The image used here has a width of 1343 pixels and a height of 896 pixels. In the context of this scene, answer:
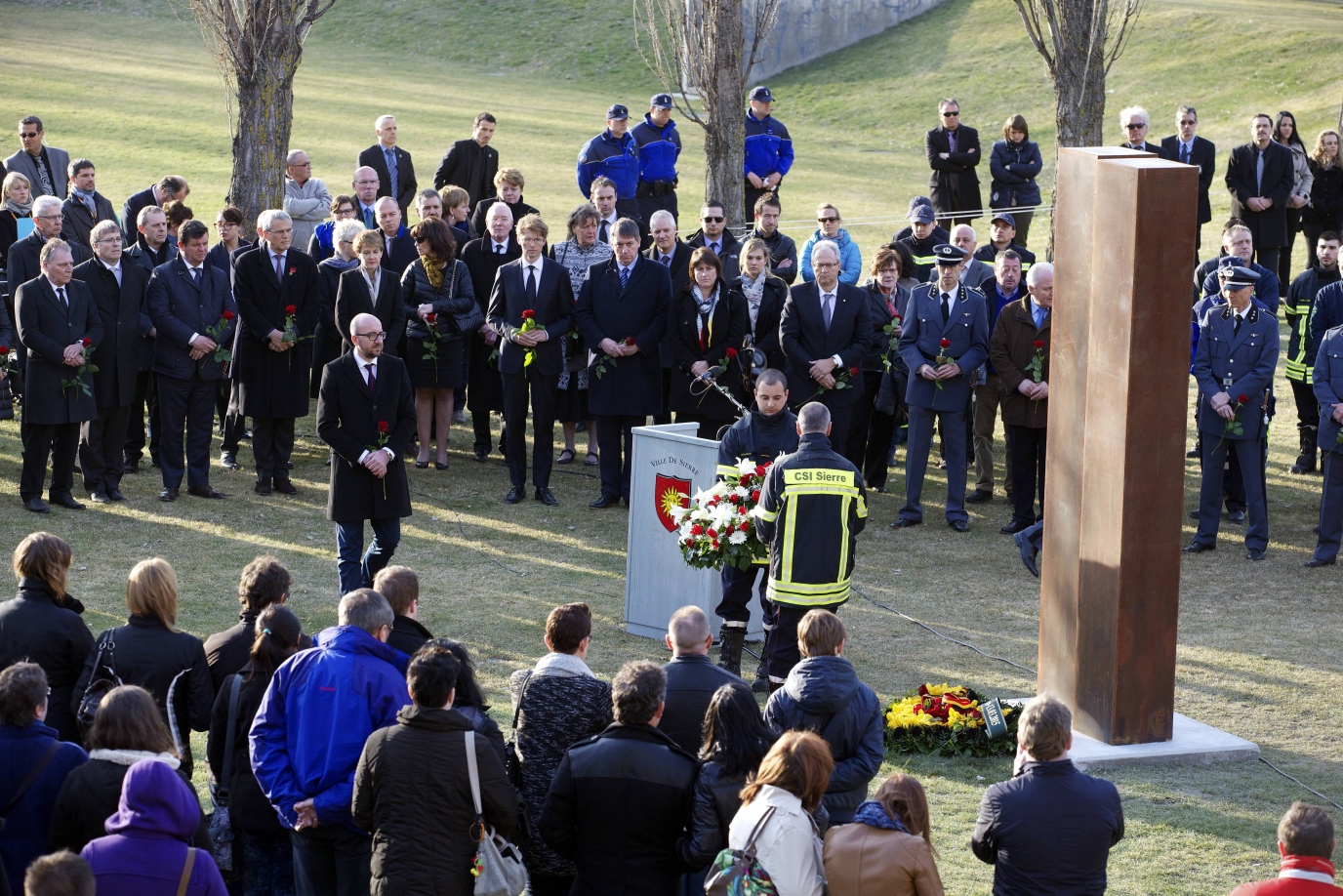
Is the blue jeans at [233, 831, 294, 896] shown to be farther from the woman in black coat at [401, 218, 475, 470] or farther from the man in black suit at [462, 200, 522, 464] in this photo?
the man in black suit at [462, 200, 522, 464]

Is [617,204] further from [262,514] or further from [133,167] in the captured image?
[133,167]

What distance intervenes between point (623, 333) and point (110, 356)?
421 centimetres

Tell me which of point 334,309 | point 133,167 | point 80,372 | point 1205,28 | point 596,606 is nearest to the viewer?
point 596,606

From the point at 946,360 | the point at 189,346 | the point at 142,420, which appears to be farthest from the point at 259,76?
the point at 946,360

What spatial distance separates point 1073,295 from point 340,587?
5.15m

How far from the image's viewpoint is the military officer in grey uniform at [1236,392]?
1269 centimetres

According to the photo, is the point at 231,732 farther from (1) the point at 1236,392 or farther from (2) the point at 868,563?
(1) the point at 1236,392

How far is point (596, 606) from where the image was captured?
36.8ft

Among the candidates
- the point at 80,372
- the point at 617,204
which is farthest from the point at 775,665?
the point at 617,204

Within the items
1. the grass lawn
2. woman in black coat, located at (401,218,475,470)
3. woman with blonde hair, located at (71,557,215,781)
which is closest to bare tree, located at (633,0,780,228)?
the grass lawn

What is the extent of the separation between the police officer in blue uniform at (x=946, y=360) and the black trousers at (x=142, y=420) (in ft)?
21.7

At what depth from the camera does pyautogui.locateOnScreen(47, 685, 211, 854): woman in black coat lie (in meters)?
5.45

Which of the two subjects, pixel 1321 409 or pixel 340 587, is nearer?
pixel 340 587

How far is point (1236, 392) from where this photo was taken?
12.7m
